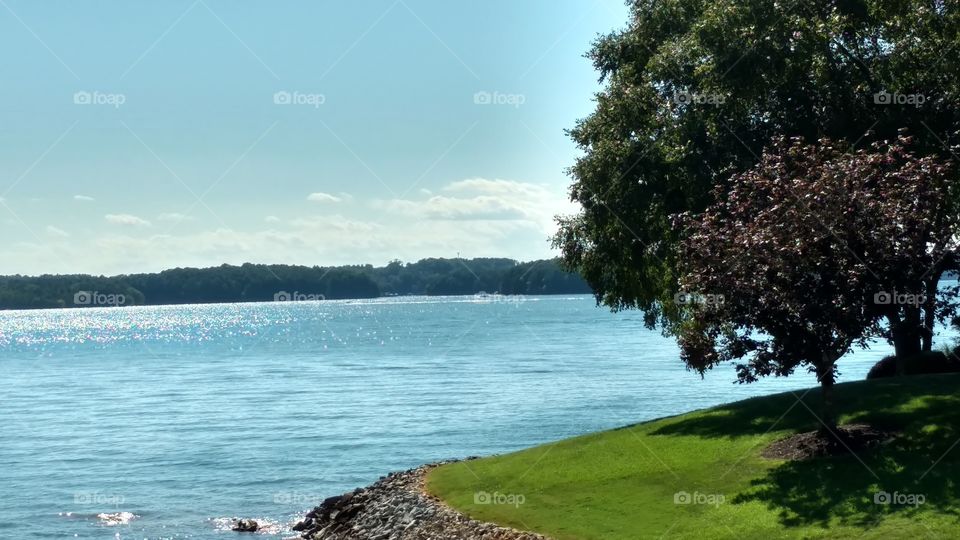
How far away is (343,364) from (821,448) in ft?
314

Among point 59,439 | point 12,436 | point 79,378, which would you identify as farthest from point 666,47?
point 79,378

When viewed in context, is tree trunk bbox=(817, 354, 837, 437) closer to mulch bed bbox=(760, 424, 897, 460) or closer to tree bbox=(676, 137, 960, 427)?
tree bbox=(676, 137, 960, 427)

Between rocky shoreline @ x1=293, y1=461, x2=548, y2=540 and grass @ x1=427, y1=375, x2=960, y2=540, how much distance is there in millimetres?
512

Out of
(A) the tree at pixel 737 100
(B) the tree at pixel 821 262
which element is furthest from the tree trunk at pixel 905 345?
(B) the tree at pixel 821 262

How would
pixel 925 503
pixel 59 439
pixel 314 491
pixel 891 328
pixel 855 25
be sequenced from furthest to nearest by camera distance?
pixel 59 439 → pixel 314 491 → pixel 855 25 → pixel 891 328 → pixel 925 503

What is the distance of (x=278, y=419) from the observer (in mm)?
67125

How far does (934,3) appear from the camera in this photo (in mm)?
31766

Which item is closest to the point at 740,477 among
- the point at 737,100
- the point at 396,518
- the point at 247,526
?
the point at 396,518

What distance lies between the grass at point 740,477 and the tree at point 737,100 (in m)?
6.90

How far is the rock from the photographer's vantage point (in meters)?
35.5

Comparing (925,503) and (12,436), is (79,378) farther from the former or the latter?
(925,503)

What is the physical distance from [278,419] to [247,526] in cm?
3188

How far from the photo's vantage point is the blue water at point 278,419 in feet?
137

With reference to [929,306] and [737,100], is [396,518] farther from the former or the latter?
[737,100]
